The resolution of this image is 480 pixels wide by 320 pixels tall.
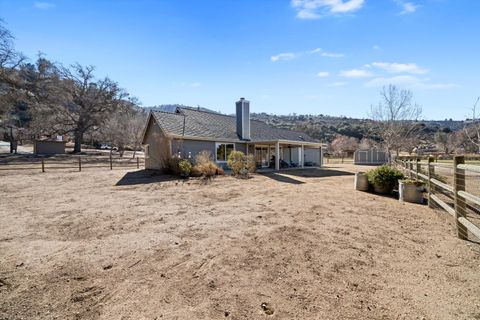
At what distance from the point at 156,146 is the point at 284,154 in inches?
513

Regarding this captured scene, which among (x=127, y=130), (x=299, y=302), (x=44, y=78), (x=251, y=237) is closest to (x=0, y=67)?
(x=44, y=78)

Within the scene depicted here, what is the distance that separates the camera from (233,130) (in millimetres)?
22328

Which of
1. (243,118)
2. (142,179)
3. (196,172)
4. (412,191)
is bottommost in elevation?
(142,179)

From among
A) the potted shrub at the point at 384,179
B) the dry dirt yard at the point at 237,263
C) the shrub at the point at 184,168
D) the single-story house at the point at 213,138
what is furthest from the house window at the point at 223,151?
the dry dirt yard at the point at 237,263

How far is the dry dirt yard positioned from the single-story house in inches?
398

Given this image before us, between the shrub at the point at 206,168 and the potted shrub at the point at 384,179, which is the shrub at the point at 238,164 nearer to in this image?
the shrub at the point at 206,168

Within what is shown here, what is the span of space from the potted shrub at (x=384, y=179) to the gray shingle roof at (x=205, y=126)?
1181cm

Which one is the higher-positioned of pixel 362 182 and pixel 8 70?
pixel 8 70

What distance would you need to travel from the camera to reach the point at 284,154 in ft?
85.8

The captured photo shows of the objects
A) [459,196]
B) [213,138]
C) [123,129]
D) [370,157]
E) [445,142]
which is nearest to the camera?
[459,196]

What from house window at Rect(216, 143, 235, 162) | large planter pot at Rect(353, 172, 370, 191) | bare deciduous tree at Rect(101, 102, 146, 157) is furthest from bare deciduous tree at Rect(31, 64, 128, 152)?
large planter pot at Rect(353, 172, 370, 191)

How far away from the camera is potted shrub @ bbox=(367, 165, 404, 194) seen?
966 centimetres

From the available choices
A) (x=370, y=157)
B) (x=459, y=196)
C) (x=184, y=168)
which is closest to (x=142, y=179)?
(x=184, y=168)

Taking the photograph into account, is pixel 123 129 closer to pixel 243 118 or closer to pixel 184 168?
pixel 243 118
